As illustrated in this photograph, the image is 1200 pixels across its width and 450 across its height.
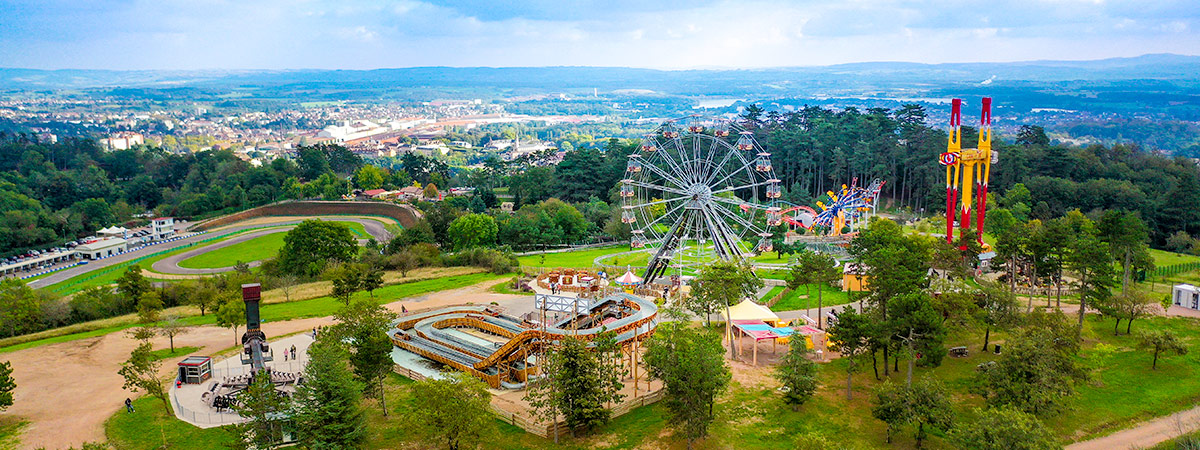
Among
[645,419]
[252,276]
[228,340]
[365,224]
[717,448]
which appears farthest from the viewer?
[365,224]

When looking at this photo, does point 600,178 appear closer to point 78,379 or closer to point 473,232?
point 473,232

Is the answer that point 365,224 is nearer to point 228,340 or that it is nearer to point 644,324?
point 228,340

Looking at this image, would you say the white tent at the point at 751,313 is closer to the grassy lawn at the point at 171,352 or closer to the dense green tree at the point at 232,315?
the dense green tree at the point at 232,315

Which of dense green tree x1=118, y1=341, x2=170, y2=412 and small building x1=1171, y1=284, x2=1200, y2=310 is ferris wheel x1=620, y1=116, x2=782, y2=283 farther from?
dense green tree x1=118, y1=341, x2=170, y2=412

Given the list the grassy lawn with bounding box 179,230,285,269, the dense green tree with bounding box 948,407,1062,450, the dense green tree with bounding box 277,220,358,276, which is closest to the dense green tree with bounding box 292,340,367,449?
the dense green tree with bounding box 948,407,1062,450

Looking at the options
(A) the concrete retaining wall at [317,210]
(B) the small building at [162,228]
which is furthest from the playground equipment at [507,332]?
(B) the small building at [162,228]

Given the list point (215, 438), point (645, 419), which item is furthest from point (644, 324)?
point (215, 438)
